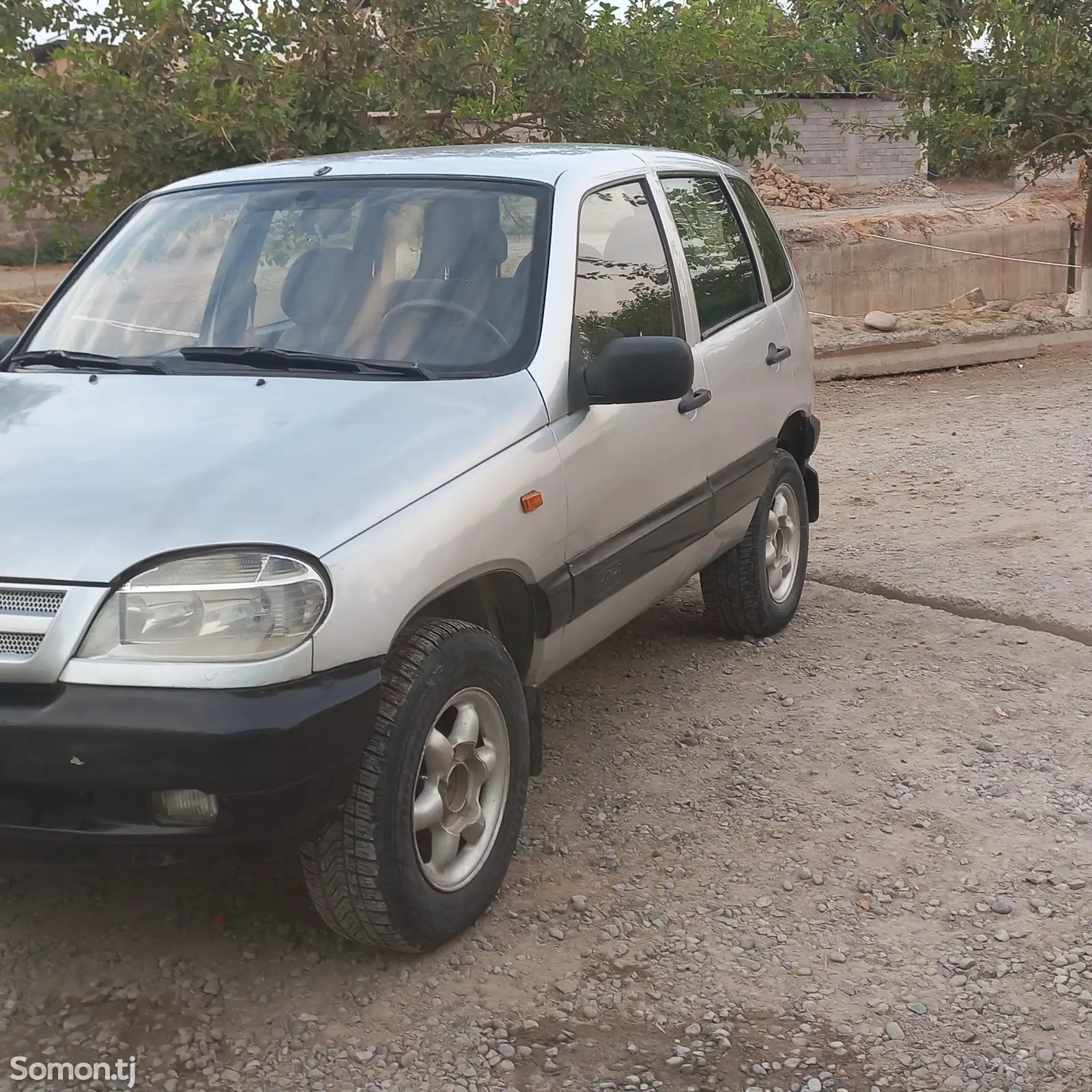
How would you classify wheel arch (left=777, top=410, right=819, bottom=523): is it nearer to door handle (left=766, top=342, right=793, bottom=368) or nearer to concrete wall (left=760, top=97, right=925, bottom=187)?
door handle (left=766, top=342, right=793, bottom=368)

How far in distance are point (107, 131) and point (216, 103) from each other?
2.78 feet

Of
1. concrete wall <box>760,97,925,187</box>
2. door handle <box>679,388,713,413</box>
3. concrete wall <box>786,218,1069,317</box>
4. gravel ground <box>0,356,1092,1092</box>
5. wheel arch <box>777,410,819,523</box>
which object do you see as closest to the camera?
gravel ground <box>0,356,1092,1092</box>

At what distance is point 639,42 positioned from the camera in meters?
10.9

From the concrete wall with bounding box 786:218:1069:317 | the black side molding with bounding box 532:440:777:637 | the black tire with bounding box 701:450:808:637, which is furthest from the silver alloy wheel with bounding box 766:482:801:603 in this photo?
the concrete wall with bounding box 786:218:1069:317

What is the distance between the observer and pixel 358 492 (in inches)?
119

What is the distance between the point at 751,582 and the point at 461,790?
237 cm

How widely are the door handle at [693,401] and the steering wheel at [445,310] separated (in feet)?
2.74

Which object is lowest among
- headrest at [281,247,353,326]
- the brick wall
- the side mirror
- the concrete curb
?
the concrete curb

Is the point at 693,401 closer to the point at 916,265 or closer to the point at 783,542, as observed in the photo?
the point at 783,542

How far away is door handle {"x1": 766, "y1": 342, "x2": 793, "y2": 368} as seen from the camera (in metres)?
5.29

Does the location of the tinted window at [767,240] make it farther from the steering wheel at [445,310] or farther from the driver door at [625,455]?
the steering wheel at [445,310]

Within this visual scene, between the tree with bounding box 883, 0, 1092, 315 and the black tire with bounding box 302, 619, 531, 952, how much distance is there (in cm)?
1151

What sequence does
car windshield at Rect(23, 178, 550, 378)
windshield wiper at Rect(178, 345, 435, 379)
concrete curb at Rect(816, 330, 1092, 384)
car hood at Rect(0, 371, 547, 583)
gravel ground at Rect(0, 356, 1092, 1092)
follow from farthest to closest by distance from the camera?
concrete curb at Rect(816, 330, 1092, 384), car windshield at Rect(23, 178, 550, 378), windshield wiper at Rect(178, 345, 435, 379), gravel ground at Rect(0, 356, 1092, 1092), car hood at Rect(0, 371, 547, 583)

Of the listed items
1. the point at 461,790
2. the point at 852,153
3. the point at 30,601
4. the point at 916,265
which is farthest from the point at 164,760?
the point at 852,153
